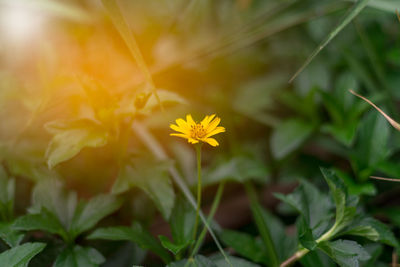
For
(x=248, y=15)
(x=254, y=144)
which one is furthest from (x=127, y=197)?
(x=248, y=15)

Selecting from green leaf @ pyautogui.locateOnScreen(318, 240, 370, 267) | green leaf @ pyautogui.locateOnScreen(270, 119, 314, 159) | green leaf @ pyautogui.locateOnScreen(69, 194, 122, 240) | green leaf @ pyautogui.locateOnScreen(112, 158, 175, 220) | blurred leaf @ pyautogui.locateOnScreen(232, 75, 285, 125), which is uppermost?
blurred leaf @ pyautogui.locateOnScreen(232, 75, 285, 125)

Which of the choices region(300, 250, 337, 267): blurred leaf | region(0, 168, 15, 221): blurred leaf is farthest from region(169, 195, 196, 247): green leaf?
region(0, 168, 15, 221): blurred leaf

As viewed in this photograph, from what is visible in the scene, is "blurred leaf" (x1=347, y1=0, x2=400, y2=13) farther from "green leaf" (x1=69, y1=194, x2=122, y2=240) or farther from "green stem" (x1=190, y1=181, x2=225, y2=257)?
"green leaf" (x1=69, y1=194, x2=122, y2=240)

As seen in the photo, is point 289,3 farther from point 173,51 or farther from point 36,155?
point 36,155

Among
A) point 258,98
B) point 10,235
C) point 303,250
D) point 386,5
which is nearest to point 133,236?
point 10,235

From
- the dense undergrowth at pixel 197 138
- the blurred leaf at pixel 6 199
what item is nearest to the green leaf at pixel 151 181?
the dense undergrowth at pixel 197 138
